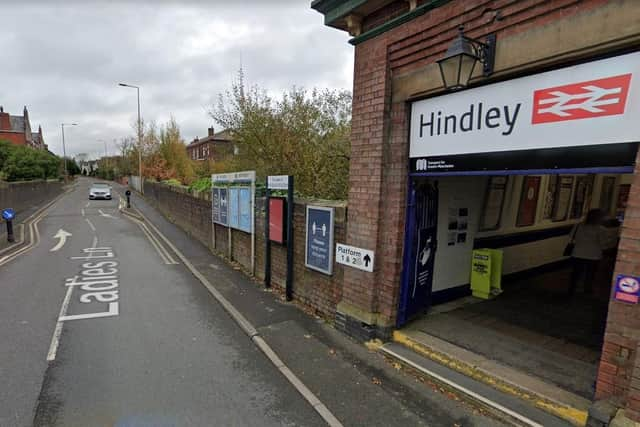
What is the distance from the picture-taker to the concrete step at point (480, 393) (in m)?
3.36

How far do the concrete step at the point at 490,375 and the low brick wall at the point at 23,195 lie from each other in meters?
21.0

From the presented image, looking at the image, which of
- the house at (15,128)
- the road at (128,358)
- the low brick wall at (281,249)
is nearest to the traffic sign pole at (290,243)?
the low brick wall at (281,249)

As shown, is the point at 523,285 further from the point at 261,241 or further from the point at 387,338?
the point at 261,241

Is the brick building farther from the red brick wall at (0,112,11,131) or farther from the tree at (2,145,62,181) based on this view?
the red brick wall at (0,112,11,131)

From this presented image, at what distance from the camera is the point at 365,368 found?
4.53 meters

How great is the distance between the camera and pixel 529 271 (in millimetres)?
7914

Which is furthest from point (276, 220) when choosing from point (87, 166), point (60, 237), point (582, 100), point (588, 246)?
point (87, 166)

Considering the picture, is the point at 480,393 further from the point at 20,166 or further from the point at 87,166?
the point at 87,166

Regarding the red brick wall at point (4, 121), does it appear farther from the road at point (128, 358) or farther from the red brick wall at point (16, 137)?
the road at point (128, 358)

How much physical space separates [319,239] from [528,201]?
185 inches

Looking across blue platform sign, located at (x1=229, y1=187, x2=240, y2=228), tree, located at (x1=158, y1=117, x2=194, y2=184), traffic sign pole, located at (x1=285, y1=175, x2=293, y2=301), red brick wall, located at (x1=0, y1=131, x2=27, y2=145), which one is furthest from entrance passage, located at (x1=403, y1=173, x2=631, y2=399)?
red brick wall, located at (x1=0, y1=131, x2=27, y2=145)

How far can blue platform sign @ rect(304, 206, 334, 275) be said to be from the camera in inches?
236

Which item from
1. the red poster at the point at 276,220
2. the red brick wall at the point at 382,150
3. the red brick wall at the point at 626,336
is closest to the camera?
the red brick wall at the point at 626,336

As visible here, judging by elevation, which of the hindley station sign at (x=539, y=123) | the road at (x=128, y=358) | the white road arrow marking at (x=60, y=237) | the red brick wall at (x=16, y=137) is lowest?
the white road arrow marking at (x=60, y=237)
